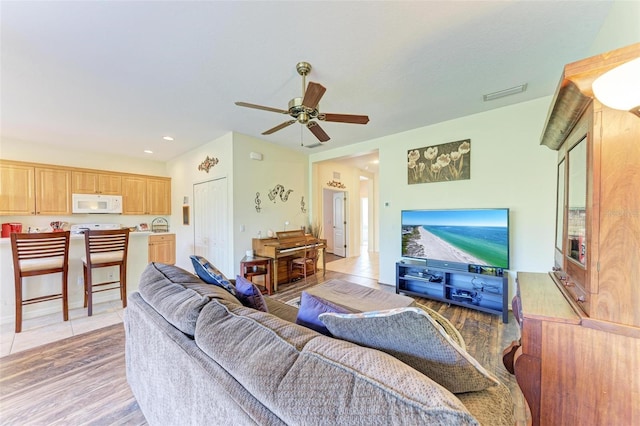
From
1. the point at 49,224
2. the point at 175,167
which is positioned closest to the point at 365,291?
the point at 175,167

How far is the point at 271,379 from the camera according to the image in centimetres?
65

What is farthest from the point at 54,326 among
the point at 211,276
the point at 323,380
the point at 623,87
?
the point at 623,87

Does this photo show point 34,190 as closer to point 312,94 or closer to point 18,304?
point 18,304

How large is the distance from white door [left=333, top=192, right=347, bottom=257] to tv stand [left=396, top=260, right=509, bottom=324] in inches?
127

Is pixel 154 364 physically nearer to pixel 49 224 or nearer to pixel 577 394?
pixel 577 394

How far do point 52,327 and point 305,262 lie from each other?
3302 mm

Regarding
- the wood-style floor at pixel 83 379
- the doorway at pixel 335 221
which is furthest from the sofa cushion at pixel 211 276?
the doorway at pixel 335 221

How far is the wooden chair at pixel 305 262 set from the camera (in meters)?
4.44

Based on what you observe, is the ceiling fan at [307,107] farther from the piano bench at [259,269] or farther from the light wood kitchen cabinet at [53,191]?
the light wood kitchen cabinet at [53,191]

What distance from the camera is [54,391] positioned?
1.69 m

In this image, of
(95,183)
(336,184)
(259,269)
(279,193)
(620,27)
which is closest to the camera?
(620,27)

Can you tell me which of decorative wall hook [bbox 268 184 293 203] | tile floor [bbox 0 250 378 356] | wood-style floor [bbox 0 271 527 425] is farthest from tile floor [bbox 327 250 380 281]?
tile floor [bbox 0 250 378 356]

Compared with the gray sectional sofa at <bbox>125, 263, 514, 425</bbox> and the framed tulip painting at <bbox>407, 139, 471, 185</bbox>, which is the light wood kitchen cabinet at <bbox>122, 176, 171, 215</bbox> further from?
the framed tulip painting at <bbox>407, 139, 471, 185</bbox>

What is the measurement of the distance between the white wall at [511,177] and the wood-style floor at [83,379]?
117cm
